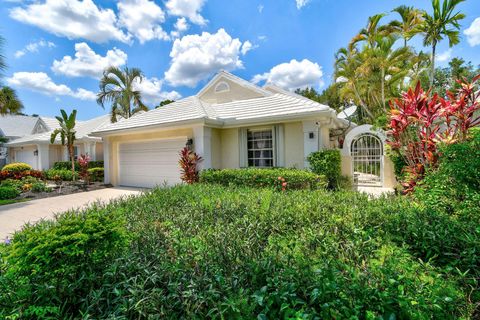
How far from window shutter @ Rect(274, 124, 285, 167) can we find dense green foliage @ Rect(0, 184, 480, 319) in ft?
21.3

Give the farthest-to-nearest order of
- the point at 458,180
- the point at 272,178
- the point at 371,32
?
the point at 371,32 → the point at 272,178 → the point at 458,180

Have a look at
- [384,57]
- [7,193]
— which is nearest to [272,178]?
[7,193]

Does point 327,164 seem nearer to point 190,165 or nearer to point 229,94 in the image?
point 190,165

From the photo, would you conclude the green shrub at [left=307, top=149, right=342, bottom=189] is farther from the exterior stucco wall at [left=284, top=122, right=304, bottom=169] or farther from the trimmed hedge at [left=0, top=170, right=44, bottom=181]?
the trimmed hedge at [left=0, top=170, right=44, bottom=181]

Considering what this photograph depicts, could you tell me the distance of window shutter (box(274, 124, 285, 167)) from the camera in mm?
9680

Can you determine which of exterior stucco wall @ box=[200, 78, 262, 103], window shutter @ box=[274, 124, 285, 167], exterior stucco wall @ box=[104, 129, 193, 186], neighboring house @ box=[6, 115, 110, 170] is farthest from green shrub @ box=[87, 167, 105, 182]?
window shutter @ box=[274, 124, 285, 167]

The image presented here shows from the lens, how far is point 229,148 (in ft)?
35.3

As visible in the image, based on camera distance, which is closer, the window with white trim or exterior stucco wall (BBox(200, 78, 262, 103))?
the window with white trim

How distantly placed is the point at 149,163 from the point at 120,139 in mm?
2592

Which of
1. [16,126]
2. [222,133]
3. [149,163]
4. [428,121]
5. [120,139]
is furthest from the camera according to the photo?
[16,126]

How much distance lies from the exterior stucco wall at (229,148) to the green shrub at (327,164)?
11.1 ft

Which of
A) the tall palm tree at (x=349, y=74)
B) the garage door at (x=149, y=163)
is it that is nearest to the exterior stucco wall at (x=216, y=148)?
the garage door at (x=149, y=163)

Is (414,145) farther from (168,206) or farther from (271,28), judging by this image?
(271,28)

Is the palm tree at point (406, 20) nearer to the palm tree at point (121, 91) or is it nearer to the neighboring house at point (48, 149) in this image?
the palm tree at point (121, 91)
